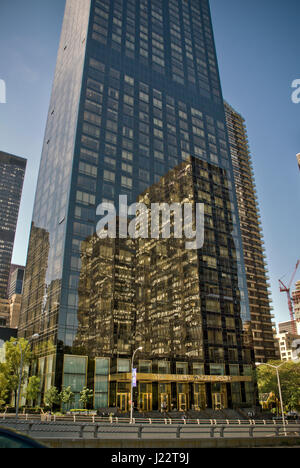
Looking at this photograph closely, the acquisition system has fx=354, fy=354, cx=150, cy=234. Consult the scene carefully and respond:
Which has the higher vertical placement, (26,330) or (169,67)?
(169,67)

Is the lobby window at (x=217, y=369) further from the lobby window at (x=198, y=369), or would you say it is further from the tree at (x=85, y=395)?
the tree at (x=85, y=395)

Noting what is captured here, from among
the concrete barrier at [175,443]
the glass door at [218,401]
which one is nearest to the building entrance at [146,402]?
the glass door at [218,401]

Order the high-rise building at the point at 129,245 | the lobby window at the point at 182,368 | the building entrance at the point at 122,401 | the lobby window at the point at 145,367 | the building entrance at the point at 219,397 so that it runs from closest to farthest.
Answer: the building entrance at the point at 122,401 → the high-rise building at the point at 129,245 → the lobby window at the point at 145,367 → the lobby window at the point at 182,368 → the building entrance at the point at 219,397

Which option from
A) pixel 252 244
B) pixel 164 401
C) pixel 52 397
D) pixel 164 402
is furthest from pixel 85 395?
pixel 252 244

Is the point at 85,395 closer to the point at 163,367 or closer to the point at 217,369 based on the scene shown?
the point at 163,367

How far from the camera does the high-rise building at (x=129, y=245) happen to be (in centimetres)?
6919

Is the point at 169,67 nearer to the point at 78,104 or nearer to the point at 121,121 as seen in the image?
the point at 121,121

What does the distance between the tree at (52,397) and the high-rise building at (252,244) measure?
90.9 meters

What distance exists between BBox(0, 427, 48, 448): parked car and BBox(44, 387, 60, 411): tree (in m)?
57.6

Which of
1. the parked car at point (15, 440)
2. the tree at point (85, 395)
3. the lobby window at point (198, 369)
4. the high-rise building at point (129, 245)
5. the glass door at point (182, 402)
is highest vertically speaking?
the high-rise building at point (129, 245)

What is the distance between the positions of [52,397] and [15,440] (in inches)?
2283

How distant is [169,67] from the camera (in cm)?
11962
